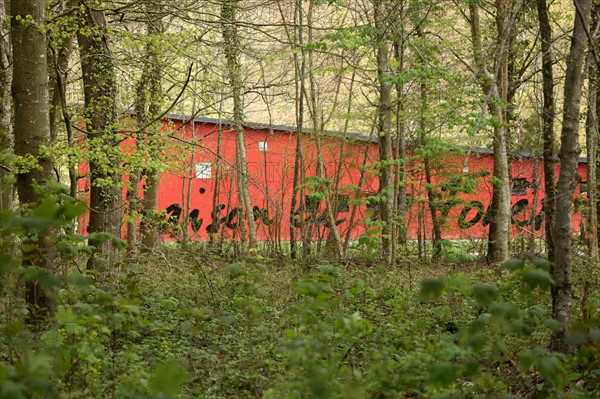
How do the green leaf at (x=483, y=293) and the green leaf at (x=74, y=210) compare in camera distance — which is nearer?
the green leaf at (x=74, y=210)

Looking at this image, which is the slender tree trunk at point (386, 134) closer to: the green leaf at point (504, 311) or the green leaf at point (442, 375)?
the green leaf at point (504, 311)

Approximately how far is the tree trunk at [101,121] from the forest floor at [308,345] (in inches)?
53.8

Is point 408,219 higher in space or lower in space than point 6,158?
lower

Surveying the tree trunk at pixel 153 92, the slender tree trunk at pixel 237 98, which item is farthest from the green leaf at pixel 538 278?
the slender tree trunk at pixel 237 98

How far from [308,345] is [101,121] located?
6360mm

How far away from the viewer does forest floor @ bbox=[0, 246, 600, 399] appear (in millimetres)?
4012

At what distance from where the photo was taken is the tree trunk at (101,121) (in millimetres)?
8875

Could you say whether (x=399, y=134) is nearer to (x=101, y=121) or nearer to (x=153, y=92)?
(x=153, y=92)

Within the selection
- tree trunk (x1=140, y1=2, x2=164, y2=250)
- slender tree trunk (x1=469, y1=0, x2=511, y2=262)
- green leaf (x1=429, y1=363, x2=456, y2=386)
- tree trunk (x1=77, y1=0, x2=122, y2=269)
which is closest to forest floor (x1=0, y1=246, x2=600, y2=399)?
green leaf (x1=429, y1=363, x2=456, y2=386)

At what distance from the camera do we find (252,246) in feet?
50.7

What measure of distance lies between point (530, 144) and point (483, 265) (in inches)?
166

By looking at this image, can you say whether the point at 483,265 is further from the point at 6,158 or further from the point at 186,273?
the point at 6,158

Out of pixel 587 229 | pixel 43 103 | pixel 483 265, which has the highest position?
pixel 43 103

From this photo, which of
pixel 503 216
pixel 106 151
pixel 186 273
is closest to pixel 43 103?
pixel 106 151
